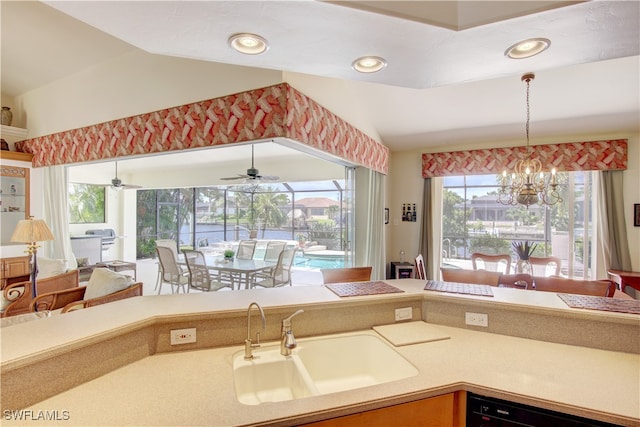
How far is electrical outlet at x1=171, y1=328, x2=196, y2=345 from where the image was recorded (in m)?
1.38

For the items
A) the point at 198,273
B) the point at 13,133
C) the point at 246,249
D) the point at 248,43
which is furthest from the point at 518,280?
the point at 13,133

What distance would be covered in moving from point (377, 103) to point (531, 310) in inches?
117

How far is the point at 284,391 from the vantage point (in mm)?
1395

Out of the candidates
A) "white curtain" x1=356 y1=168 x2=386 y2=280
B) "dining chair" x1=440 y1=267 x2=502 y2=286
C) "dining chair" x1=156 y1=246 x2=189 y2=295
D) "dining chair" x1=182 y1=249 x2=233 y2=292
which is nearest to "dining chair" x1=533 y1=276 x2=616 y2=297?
"dining chair" x1=440 y1=267 x2=502 y2=286

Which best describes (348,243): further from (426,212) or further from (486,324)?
(486,324)

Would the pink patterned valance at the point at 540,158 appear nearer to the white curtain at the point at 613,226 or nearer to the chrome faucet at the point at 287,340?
the white curtain at the point at 613,226

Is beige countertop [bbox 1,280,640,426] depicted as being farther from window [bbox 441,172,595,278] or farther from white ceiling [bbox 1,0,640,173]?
window [bbox 441,172,595,278]

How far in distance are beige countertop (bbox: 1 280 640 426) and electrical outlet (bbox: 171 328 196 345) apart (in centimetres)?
5

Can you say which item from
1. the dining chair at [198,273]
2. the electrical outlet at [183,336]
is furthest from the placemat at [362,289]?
the dining chair at [198,273]

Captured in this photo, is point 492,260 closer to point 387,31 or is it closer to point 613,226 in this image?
point 613,226

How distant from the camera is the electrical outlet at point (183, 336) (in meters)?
1.38

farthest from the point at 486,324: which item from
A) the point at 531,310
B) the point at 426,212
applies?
the point at 426,212

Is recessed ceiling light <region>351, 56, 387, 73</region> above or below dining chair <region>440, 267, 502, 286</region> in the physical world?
above

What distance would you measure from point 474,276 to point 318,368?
1690mm
